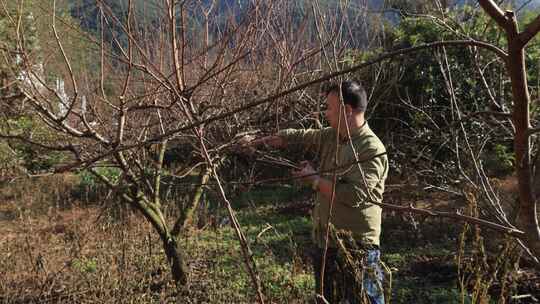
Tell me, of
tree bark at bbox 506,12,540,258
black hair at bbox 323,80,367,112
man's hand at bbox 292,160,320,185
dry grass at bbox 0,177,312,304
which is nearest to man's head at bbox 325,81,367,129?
black hair at bbox 323,80,367,112

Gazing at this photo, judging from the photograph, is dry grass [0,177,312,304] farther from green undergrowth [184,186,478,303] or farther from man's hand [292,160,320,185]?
man's hand [292,160,320,185]

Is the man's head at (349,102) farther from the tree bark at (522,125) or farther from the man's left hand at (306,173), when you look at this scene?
the tree bark at (522,125)

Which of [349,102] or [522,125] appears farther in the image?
[349,102]

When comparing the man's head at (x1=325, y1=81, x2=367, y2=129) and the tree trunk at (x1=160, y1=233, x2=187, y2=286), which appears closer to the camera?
the man's head at (x1=325, y1=81, x2=367, y2=129)

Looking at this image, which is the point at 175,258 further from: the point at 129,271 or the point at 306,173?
the point at 306,173

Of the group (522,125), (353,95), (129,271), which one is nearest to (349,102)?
(353,95)

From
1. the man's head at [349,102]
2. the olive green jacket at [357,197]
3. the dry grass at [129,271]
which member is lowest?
the dry grass at [129,271]

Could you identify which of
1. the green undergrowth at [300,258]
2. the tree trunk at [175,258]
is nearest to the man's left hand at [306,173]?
the green undergrowth at [300,258]

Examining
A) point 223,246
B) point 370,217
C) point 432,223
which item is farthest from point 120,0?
point 432,223

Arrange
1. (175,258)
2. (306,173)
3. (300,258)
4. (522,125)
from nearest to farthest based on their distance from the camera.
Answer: (522,125)
(306,173)
(175,258)
(300,258)

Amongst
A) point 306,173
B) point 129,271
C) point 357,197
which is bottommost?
point 129,271

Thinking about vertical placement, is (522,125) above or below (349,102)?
below

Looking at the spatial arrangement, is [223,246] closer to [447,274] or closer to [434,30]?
[447,274]

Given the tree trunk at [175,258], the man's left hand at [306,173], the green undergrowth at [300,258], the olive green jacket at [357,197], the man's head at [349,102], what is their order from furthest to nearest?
the green undergrowth at [300,258], the tree trunk at [175,258], the man's head at [349,102], the olive green jacket at [357,197], the man's left hand at [306,173]
